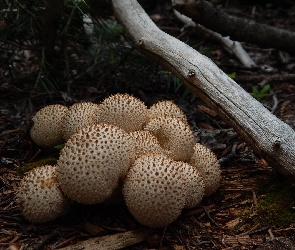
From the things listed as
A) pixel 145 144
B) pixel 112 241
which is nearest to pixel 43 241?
pixel 112 241

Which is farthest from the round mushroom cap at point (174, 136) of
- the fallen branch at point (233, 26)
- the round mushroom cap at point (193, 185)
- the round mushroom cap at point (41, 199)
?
the fallen branch at point (233, 26)

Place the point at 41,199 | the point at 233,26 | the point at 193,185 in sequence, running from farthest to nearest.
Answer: the point at 233,26
the point at 193,185
the point at 41,199

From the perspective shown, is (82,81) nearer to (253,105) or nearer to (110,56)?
(110,56)

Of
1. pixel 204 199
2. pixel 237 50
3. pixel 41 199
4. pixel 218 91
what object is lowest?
pixel 41 199

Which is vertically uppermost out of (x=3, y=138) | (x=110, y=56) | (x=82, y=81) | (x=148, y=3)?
(x=148, y=3)

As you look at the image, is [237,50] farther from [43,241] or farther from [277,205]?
[43,241]

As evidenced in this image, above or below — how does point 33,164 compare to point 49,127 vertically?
below

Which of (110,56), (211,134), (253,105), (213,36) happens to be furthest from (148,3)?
(253,105)
